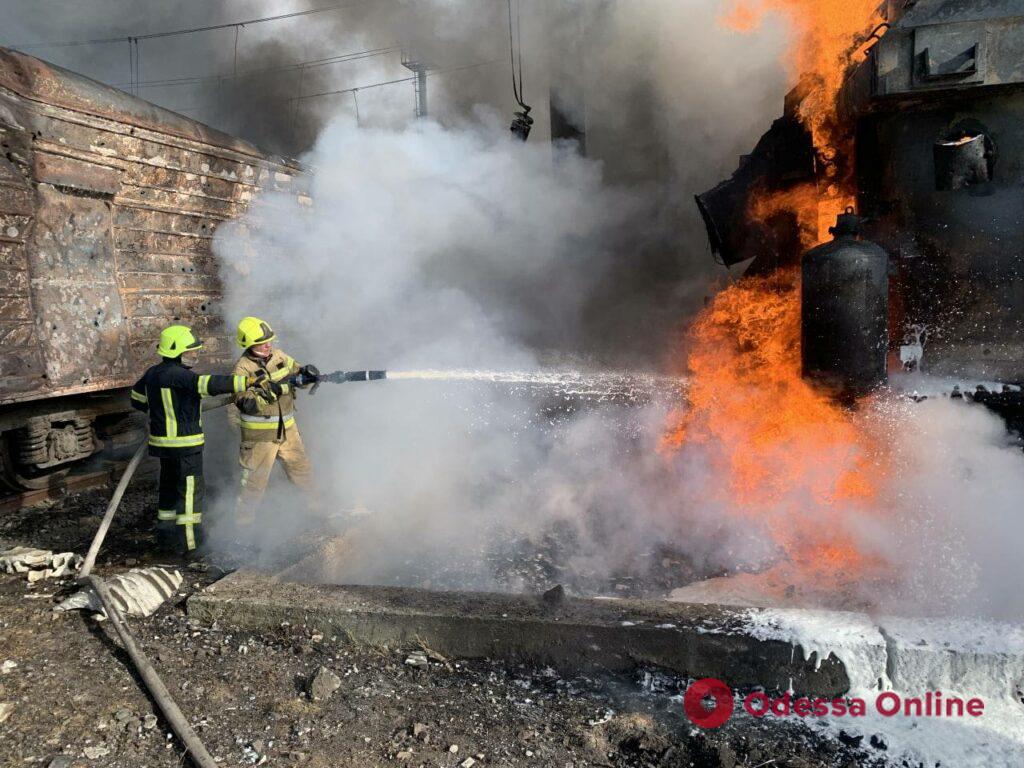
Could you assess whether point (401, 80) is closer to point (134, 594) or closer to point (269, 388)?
point (269, 388)

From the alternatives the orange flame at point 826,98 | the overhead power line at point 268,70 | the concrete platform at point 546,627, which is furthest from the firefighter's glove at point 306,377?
the overhead power line at point 268,70

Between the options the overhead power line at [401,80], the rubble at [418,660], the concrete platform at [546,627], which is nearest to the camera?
the concrete platform at [546,627]

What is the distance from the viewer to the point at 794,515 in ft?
16.1

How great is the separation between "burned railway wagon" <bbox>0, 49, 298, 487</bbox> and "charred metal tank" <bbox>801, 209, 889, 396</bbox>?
601 cm

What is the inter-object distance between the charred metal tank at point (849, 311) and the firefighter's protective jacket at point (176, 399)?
4.11 metres

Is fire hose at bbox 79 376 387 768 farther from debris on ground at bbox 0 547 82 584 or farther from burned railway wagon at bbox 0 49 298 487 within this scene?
burned railway wagon at bbox 0 49 298 487

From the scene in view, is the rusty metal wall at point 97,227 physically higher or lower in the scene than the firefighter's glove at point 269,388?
higher

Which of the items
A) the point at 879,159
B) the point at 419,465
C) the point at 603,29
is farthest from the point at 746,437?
the point at 603,29

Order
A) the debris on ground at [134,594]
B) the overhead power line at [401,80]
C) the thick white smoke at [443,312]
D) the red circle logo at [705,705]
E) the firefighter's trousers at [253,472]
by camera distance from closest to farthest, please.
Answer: the red circle logo at [705,705]
the debris on ground at [134,594]
the firefighter's trousers at [253,472]
the thick white smoke at [443,312]
the overhead power line at [401,80]

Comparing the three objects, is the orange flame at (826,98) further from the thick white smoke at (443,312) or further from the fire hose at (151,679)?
the fire hose at (151,679)

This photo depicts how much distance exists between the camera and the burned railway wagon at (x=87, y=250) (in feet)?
18.1

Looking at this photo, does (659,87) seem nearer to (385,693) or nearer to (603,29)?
(603,29)

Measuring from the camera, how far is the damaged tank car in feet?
14.3

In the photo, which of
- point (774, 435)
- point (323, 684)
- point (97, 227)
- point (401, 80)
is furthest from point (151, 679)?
point (401, 80)
